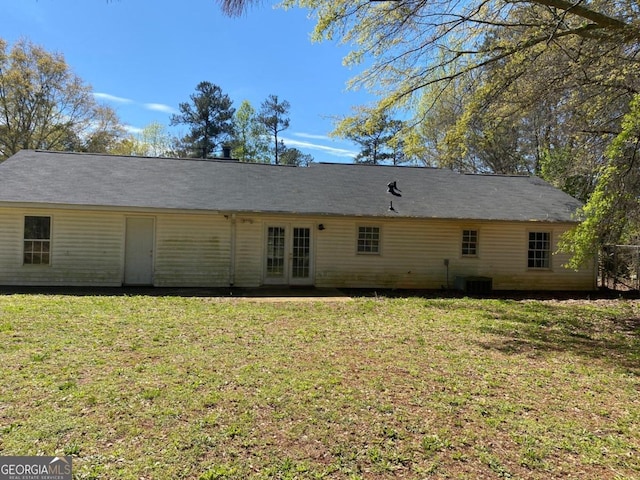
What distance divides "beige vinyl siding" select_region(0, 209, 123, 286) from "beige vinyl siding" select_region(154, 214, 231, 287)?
3.89ft

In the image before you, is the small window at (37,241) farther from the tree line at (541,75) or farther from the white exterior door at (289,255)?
the tree line at (541,75)

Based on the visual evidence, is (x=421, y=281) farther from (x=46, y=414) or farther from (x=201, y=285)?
(x=46, y=414)

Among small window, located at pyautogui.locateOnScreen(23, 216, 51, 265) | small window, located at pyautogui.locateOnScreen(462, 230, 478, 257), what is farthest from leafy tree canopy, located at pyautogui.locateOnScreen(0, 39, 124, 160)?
small window, located at pyautogui.locateOnScreen(462, 230, 478, 257)

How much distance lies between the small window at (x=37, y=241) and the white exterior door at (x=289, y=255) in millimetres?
6146

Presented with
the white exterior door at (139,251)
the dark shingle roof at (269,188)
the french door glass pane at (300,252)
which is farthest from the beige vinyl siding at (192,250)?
the french door glass pane at (300,252)

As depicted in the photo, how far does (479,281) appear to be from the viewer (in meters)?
12.6

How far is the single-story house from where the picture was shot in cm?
1146

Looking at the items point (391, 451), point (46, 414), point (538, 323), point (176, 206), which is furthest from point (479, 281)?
point (46, 414)

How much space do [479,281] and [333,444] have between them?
34.2 feet

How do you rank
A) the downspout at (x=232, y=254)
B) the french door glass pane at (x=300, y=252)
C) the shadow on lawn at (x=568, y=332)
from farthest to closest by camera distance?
the french door glass pane at (x=300, y=252)
the downspout at (x=232, y=254)
the shadow on lawn at (x=568, y=332)

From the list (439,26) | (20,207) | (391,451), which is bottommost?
(391,451)

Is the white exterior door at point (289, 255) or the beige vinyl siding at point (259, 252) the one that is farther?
the white exterior door at point (289, 255)

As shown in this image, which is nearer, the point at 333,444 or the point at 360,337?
the point at 333,444

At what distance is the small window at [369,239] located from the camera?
12.9 meters
